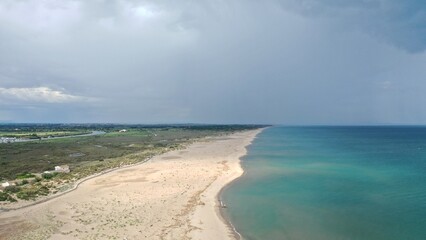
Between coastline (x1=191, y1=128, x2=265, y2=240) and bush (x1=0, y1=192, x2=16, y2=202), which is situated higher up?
bush (x1=0, y1=192, x2=16, y2=202)

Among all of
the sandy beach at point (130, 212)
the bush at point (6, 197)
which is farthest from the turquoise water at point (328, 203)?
the bush at point (6, 197)

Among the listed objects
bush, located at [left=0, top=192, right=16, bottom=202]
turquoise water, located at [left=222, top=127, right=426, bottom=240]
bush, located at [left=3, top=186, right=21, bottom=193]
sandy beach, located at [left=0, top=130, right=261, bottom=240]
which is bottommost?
turquoise water, located at [left=222, top=127, right=426, bottom=240]

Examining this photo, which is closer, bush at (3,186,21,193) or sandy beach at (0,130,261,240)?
sandy beach at (0,130,261,240)

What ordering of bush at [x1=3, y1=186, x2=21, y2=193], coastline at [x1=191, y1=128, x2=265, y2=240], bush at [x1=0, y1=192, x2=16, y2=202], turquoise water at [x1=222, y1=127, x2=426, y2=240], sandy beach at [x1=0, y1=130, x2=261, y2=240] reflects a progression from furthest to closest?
bush at [x1=3, y1=186, x2=21, y2=193], bush at [x1=0, y1=192, x2=16, y2=202], turquoise water at [x1=222, y1=127, x2=426, y2=240], sandy beach at [x1=0, y1=130, x2=261, y2=240], coastline at [x1=191, y1=128, x2=265, y2=240]

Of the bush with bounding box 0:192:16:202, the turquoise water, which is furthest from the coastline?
the bush with bounding box 0:192:16:202

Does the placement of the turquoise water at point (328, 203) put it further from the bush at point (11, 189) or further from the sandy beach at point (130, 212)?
the bush at point (11, 189)

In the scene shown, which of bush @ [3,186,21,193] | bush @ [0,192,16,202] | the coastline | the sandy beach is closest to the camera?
the coastline

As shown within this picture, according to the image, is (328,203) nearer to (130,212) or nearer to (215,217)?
(215,217)

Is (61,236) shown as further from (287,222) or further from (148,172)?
(148,172)

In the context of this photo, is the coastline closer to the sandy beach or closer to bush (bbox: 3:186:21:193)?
the sandy beach

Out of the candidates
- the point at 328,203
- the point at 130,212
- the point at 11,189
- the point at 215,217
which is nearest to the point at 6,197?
the point at 11,189
